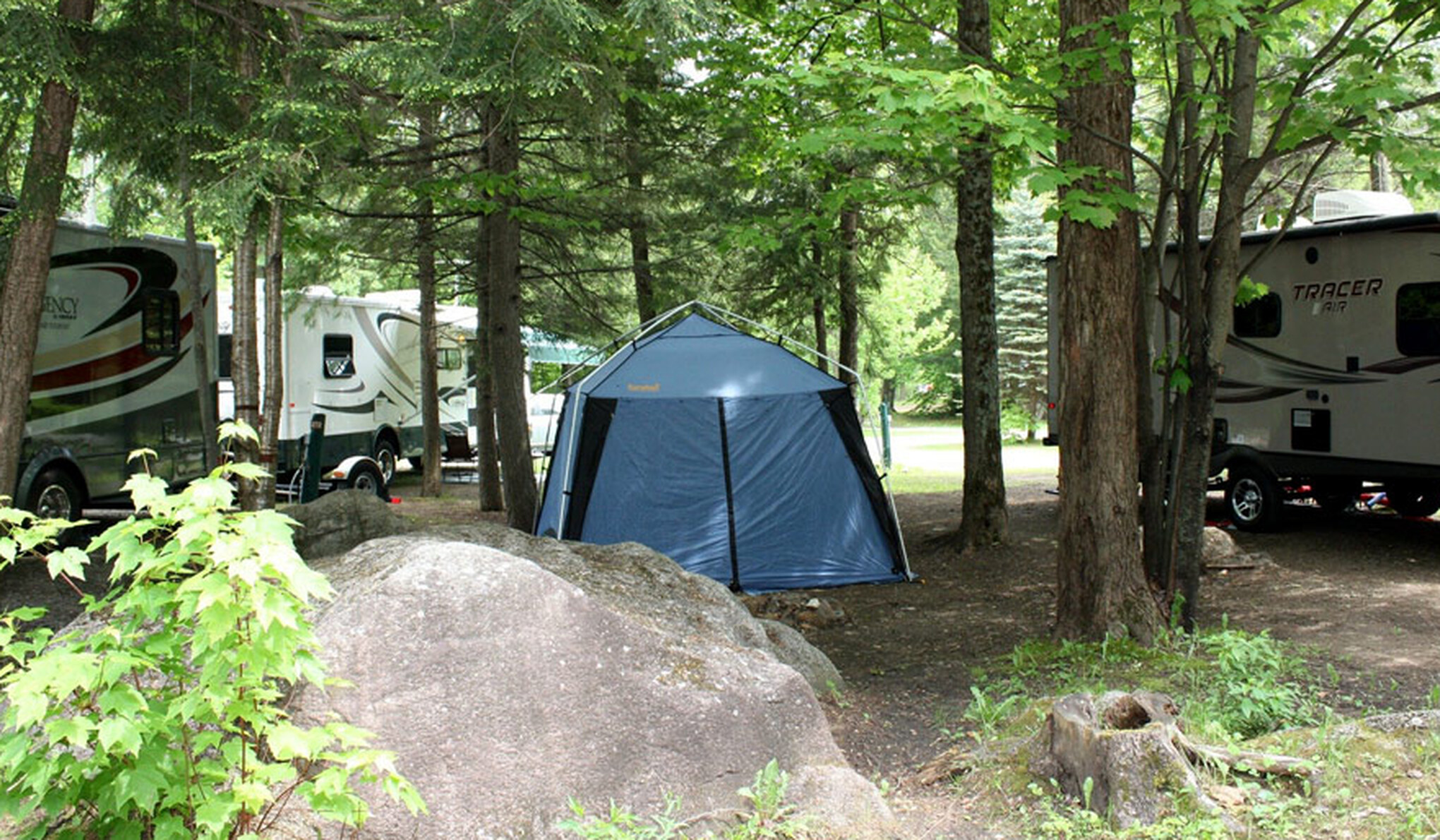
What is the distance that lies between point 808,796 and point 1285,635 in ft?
13.9

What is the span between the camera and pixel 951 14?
10.0m

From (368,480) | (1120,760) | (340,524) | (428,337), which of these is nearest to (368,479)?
(368,480)

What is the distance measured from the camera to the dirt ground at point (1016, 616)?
17.5ft

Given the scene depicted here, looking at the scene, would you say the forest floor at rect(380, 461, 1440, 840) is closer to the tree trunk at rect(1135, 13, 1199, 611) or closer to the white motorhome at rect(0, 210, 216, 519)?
the tree trunk at rect(1135, 13, 1199, 611)

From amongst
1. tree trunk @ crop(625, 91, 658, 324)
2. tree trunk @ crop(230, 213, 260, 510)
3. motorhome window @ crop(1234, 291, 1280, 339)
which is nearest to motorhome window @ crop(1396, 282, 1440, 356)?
motorhome window @ crop(1234, 291, 1280, 339)

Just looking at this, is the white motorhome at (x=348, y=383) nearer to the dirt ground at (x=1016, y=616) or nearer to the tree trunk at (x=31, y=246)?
the tree trunk at (x=31, y=246)

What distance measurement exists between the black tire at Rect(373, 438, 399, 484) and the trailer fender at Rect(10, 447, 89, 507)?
26.4 feet

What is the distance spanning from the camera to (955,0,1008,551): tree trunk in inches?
392

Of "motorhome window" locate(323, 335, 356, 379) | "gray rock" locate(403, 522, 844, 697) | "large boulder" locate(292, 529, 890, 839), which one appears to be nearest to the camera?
"large boulder" locate(292, 529, 890, 839)

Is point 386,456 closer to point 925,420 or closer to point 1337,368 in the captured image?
Answer: point 1337,368

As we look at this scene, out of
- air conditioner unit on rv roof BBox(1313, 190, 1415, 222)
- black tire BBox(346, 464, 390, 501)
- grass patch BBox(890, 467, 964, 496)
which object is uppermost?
air conditioner unit on rv roof BBox(1313, 190, 1415, 222)

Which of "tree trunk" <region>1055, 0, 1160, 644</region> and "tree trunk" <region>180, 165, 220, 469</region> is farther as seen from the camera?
"tree trunk" <region>180, 165, 220, 469</region>

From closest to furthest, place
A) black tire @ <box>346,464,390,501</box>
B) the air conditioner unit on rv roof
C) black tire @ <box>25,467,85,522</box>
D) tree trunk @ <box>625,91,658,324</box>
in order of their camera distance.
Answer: black tire @ <box>25,467,85,522</box>
the air conditioner unit on rv roof
tree trunk @ <box>625,91,658,324</box>
black tire @ <box>346,464,390,501</box>

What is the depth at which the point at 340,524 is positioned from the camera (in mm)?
8953
